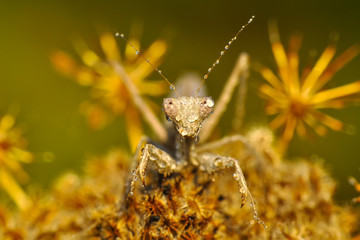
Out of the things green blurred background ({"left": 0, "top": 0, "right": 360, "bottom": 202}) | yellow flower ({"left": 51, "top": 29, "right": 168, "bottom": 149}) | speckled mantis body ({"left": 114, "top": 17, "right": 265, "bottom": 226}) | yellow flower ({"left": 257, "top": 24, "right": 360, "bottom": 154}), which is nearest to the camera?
speckled mantis body ({"left": 114, "top": 17, "right": 265, "bottom": 226})

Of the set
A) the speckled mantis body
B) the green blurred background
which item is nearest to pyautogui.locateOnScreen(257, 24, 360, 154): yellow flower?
the green blurred background

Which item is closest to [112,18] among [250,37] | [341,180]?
[250,37]

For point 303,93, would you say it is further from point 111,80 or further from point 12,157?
point 12,157

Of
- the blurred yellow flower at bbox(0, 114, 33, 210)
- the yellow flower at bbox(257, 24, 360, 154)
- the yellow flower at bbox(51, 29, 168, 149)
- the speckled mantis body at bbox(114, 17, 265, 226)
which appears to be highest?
the yellow flower at bbox(51, 29, 168, 149)

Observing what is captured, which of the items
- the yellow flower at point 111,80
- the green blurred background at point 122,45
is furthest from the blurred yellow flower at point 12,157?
the yellow flower at point 111,80

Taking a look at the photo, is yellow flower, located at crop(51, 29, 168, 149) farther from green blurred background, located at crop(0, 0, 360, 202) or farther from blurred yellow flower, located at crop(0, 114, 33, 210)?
blurred yellow flower, located at crop(0, 114, 33, 210)

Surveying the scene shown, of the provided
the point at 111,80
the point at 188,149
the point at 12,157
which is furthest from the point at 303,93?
the point at 12,157

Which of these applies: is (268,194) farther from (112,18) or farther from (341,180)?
(112,18)
